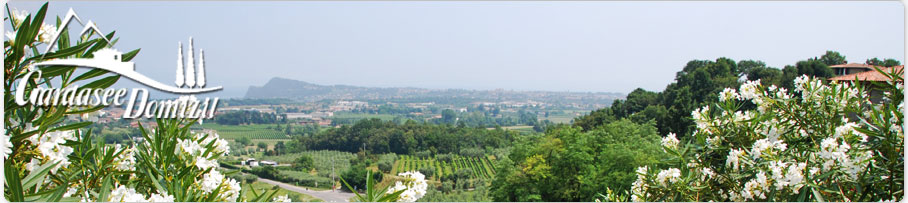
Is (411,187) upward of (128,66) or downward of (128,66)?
downward

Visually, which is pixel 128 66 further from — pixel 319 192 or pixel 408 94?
pixel 408 94

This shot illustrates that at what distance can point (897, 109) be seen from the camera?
1742 millimetres

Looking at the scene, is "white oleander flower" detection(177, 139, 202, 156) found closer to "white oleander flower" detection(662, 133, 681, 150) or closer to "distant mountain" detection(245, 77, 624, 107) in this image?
"white oleander flower" detection(662, 133, 681, 150)

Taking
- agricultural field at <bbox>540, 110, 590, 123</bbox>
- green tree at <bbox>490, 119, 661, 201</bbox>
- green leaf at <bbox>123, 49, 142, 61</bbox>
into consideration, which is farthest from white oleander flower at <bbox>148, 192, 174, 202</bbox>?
agricultural field at <bbox>540, 110, 590, 123</bbox>

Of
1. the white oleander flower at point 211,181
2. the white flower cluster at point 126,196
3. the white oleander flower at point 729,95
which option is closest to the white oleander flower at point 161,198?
the white flower cluster at point 126,196

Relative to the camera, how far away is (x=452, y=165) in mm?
33000

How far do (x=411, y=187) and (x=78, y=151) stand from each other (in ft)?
2.87

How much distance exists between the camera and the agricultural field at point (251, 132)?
18691 mm

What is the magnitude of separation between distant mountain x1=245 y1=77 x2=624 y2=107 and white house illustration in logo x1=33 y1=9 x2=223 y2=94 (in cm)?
2306

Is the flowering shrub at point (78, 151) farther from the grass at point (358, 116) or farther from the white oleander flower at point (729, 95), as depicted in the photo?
the grass at point (358, 116)

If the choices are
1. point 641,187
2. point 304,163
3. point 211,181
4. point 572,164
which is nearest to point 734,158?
point 641,187

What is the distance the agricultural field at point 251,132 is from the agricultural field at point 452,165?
22.5ft

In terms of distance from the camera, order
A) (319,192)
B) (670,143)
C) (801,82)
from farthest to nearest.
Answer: (319,192) → (670,143) → (801,82)

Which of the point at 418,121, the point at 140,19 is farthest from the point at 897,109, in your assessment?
the point at 418,121
